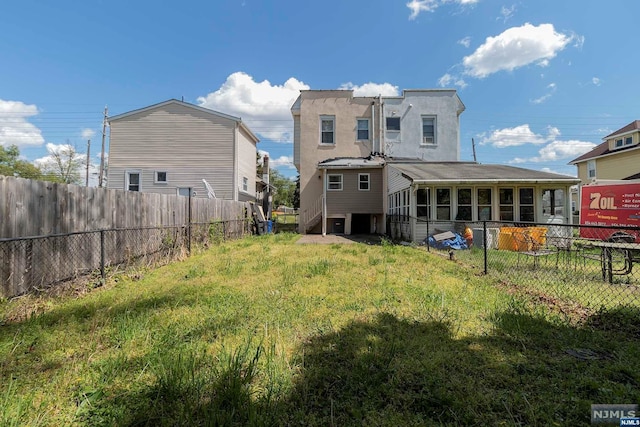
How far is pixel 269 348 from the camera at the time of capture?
283cm

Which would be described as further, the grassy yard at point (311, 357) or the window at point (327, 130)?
the window at point (327, 130)

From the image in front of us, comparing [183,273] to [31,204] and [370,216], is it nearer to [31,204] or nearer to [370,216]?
[31,204]

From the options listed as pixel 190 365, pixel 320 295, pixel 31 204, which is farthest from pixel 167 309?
pixel 31 204

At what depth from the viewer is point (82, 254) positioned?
5.03 meters

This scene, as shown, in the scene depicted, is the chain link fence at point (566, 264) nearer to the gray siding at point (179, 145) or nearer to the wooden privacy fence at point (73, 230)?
the wooden privacy fence at point (73, 230)

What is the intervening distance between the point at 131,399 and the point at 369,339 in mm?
2150

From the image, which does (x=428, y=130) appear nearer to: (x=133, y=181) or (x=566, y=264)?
(x=566, y=264)

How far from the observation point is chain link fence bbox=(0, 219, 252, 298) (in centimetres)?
386

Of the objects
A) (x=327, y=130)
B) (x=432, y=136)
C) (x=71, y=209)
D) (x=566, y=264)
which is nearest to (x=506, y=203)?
(x=566, y=264)

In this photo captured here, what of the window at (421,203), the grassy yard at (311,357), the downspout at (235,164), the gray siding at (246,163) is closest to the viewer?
the grassy yard at (311,357)

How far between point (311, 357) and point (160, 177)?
17391mm

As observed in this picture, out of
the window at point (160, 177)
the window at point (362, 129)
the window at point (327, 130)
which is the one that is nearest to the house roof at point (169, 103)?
the window at point (160, 177)

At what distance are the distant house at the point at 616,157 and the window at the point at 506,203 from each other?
1306 cm

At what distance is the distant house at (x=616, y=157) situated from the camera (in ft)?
62.7
